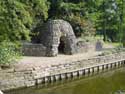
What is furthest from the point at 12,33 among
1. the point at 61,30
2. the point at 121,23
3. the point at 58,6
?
the point at 121,23

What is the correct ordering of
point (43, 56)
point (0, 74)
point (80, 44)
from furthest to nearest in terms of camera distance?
point (80, 44) < point (43, 56) < point (0, 74)

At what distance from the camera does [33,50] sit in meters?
28.5

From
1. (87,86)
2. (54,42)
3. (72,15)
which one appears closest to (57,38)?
(54,42)

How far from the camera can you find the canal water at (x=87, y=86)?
20.6 meters

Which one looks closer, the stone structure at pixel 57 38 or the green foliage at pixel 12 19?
the green foliage at pixel 12 19

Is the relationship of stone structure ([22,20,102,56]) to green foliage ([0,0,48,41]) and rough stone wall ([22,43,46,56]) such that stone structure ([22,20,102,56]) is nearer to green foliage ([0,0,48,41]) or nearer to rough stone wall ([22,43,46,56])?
rough stone wall ([22,43,46,56])

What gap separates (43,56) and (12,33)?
21.7 ft

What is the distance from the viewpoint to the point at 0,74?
19500mm

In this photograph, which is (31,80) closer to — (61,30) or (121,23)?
(61,30)

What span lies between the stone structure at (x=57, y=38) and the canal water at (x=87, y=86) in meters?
4.92

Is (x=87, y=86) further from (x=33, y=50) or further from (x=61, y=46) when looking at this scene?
(x=61, y=46)

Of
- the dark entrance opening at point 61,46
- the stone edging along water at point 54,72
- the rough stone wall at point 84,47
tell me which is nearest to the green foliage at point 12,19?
the stone edging along water at point 54,72

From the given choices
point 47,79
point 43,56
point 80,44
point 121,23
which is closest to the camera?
point 47,79

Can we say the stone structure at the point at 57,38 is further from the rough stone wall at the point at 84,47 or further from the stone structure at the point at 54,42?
the rough stone wall at the point at 84,47
